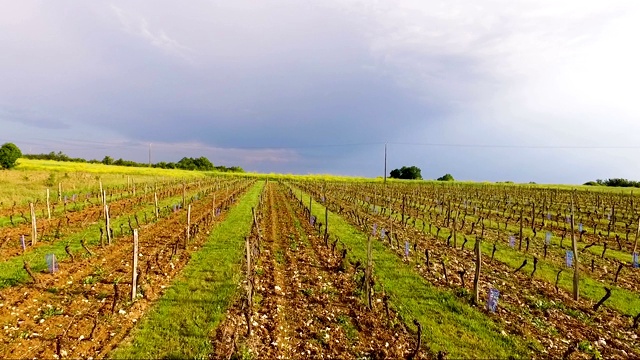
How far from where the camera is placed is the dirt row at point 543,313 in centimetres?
798

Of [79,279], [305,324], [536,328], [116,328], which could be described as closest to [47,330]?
[116,328]

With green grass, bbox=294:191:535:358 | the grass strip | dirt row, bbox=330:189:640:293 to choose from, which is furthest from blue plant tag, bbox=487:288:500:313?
dirt row, bbox=330:189:640:293

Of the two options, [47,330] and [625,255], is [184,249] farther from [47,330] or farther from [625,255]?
[625,255]

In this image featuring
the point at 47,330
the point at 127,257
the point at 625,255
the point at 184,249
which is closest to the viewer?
the point at 47,330

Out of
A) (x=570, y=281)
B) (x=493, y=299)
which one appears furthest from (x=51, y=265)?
(x=570, y=281)

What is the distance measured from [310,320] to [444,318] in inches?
139

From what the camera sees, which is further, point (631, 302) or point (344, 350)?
point (631, 302)

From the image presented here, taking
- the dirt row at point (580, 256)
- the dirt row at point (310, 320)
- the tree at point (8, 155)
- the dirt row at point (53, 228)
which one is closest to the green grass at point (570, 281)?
the dirt row at point (580, 256)

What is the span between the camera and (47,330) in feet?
25.4

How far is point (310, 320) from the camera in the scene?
8.72 meters

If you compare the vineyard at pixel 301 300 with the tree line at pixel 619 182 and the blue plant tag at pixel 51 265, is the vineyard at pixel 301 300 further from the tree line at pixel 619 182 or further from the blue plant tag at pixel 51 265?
the tree line at pixel 619 182

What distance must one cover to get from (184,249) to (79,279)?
4.39 metres

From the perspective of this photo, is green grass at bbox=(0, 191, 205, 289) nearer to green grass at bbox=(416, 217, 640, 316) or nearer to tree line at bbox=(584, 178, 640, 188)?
green grass at bbox=(416, 217, 640, 316)

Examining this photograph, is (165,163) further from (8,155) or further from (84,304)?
(84,304)
